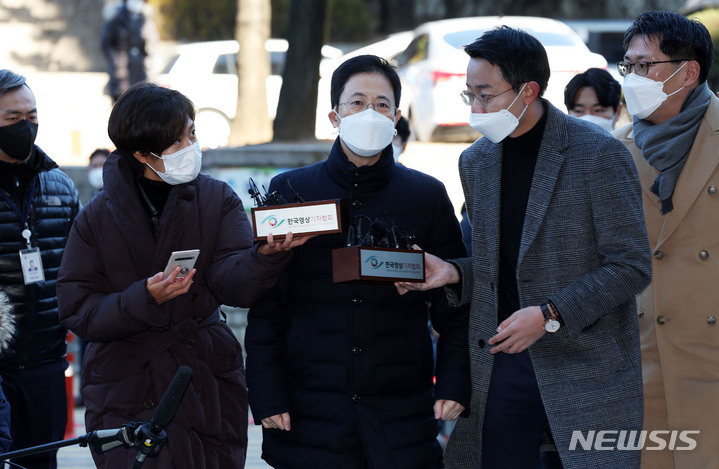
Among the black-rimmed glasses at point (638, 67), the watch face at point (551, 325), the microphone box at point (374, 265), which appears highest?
the black-rimmed glasses at point (638, 67)

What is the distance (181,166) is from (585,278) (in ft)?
5.15

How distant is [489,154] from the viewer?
3.83 meters

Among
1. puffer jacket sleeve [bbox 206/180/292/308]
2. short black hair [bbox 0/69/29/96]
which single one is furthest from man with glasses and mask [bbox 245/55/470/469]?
short black hair [bbox 0/69/29/96]

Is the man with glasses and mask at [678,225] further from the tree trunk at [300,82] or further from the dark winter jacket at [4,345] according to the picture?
the tree trunk at [300,82]

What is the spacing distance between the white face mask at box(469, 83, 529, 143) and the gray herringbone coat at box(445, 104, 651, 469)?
13cm

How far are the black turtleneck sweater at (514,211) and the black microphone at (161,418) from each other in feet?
5.06

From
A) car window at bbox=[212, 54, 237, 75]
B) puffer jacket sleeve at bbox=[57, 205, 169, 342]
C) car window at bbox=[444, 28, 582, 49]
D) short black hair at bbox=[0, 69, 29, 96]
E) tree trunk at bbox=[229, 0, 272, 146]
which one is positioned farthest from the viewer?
car window at bbox=[212, 54, 237, 75]

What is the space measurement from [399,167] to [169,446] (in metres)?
1.37

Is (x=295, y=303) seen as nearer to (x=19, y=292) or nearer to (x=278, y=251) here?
(x=278, y=251)

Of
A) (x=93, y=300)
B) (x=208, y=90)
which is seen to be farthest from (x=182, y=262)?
(x=208, y=90)

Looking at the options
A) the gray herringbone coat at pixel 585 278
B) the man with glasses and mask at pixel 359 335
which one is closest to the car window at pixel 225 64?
the man with glasses and mask at pixel 359 335

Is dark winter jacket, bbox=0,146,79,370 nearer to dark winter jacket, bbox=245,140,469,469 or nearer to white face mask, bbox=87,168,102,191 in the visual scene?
dark winter jacket, bbox=245,140,469,469

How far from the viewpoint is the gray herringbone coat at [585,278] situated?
11.3 ft

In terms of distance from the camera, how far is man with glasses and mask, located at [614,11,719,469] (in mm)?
4082
